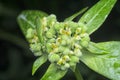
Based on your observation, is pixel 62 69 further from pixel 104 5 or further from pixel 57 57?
pixel 104 5

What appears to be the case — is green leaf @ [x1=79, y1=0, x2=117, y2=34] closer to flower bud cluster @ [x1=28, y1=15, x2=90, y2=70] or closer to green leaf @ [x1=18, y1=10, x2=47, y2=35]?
flower bud cluster @ [x1=28, y1=15, x2=90, y2=70]

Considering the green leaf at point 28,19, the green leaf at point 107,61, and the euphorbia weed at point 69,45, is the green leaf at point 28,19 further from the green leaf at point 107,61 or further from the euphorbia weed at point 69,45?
the green leaf at point 107,61

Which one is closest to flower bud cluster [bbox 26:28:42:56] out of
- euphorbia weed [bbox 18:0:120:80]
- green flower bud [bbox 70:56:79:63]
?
euphorbia weed [bbox 18:0:120:80]

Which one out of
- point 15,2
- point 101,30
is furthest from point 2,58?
point 101,30

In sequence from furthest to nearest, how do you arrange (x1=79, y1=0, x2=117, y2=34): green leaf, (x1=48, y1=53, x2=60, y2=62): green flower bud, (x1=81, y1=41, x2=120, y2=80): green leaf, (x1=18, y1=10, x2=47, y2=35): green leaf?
(x1=18, y1=10, x2=47, y2=35): green leaf
(x1=79, y1=0, x2=117, y2=34): green leaf
(x1=81, y1=41, x2=120, y2=80): green leaf
(x1=48, y1=53, x2=60, y2=62): green flower bud

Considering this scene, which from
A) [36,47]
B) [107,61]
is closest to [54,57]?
[36,47]

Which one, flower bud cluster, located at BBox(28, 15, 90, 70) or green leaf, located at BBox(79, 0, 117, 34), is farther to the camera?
green leaf, located at BBox(79, 0, 117, 34)
